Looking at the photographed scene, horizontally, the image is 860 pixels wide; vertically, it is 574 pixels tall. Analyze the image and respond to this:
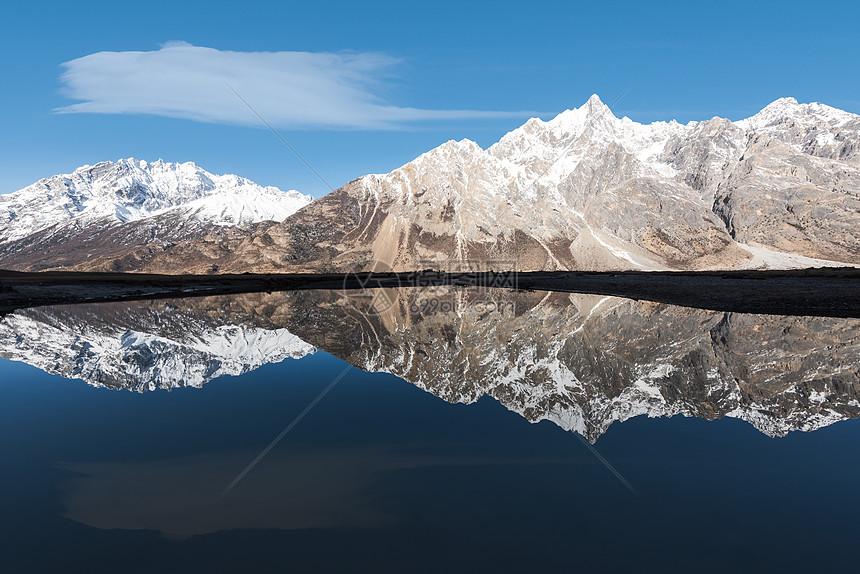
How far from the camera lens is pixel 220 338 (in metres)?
33.6

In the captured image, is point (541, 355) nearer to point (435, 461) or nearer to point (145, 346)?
point (435, 461)

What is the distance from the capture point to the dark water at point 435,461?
8.55 metres

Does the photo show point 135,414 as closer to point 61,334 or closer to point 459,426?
point 459,426

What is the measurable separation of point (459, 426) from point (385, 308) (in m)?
47.4

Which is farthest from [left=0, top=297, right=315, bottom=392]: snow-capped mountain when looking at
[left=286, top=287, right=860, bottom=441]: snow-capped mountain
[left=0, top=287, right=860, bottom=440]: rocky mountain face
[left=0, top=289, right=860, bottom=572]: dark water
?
[left=286, top=287, right=860, bottom=441]: snow-capped mountain

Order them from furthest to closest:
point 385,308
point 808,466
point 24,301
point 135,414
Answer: point 24,301 → point 385,308 → point 135,414 → point 808,466

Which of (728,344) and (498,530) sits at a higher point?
(728,344)

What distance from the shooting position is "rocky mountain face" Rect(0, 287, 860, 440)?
18.0m

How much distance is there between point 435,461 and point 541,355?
17880 millimetres

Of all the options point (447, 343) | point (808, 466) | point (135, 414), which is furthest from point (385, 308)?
point (808, 466)

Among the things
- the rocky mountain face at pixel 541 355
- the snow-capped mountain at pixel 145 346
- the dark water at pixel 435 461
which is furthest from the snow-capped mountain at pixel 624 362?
the snow-capped mountain at pixel 145 346

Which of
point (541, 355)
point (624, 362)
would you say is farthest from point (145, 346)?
point (624, 362)

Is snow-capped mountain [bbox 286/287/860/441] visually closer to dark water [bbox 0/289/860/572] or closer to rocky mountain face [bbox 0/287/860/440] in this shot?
rocky mountain face [bbox 0/287/860/440]

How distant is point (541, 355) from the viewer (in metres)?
28.9
